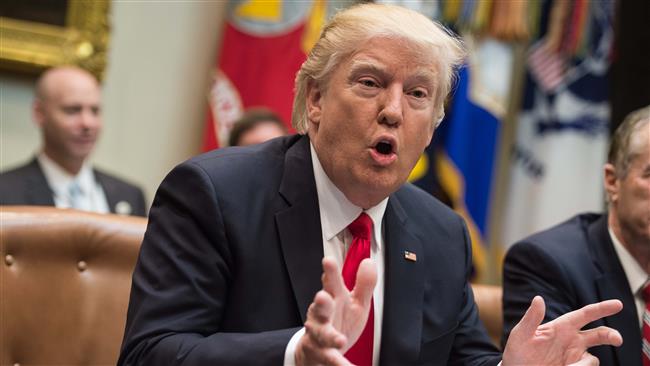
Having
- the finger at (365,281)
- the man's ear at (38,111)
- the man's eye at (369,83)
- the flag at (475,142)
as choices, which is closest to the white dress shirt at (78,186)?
the man's ear at (38,111)

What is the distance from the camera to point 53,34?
5.00m

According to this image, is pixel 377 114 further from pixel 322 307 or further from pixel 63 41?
pixel 63 41

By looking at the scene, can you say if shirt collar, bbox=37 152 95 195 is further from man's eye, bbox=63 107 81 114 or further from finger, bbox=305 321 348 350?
finger, bbox=305 321 348 350

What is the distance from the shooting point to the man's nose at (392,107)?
2.17 m

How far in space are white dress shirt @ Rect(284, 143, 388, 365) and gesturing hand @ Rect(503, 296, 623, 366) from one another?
1.05 feet

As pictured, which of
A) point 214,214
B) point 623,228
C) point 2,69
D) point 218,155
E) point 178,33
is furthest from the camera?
point 178,33

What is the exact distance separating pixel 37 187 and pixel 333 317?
123 inches

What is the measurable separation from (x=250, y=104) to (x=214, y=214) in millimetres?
3299

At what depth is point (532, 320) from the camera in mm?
2119

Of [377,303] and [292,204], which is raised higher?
[292,204]

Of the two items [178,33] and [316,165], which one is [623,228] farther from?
[178,33]

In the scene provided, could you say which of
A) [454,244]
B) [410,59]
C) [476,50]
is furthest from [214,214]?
[476,50]

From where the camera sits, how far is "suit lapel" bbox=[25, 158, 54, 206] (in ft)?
14.7

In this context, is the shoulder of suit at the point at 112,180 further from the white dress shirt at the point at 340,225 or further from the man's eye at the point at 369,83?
the man's eye at the point at 369,83
